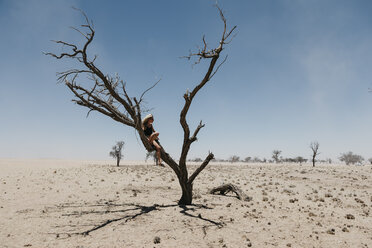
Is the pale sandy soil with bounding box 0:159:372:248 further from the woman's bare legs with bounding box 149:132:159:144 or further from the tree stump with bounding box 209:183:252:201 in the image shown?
the woman's bare legs with bounding box 149:132:159:144

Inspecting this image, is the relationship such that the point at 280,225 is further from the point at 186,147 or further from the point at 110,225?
the point at 110,225

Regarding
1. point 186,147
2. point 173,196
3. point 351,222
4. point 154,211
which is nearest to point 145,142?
point 186,147

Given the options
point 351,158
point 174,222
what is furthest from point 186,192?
point 351,158

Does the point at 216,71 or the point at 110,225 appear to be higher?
the point at 216,71

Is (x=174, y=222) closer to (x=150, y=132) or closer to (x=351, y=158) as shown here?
(x=150, y=132)

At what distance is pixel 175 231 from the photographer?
6703mm

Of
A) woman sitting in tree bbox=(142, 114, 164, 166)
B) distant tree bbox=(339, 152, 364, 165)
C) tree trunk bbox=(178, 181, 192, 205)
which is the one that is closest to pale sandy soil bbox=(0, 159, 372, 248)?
tree trunk bbox=(178, 181, 192, 205)

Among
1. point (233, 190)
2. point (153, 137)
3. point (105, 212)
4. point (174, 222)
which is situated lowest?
point (105, 212)

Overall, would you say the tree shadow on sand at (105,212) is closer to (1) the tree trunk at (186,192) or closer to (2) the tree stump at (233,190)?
(1) the tree trunk at (186,192)


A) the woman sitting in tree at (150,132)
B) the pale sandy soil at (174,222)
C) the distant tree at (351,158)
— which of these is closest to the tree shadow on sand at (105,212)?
the pale sandy soil at (174,222)

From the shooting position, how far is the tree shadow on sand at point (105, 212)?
23.1 feet

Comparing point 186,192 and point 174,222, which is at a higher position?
point 186,192

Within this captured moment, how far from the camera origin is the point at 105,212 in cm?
853

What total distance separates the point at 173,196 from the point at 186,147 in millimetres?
3853
